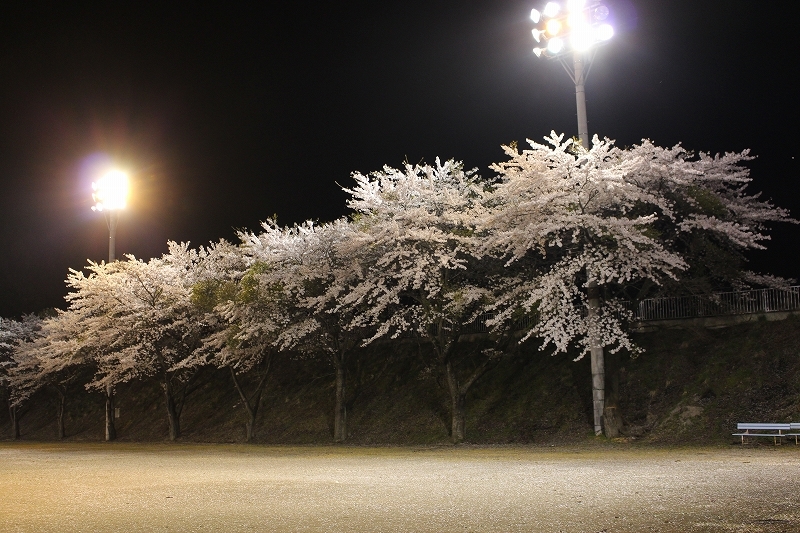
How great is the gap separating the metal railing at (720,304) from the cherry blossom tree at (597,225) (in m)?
2.89

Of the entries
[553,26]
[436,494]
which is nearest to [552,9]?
[553,26]

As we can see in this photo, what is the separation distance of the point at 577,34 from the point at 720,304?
1111 cm

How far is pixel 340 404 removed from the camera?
30453 millimetres

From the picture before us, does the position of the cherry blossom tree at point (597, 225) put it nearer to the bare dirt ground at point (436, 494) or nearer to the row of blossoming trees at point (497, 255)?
the row of blossoming trees at point (497, 255)

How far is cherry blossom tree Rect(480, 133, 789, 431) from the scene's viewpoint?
21219mm

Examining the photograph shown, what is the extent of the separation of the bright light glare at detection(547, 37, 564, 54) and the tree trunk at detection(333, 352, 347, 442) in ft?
46.7

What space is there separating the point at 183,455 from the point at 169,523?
16.6 metres

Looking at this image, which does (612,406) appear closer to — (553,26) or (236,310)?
(553,26)

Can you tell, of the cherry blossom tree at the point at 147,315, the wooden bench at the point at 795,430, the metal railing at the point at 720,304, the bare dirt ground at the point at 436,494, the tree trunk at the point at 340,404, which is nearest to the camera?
the bare dirt ground at the point at 436,494

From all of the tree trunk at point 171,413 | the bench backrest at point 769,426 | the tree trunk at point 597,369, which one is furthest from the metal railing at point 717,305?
the tree trunk at point 171,413

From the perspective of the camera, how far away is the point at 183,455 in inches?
999

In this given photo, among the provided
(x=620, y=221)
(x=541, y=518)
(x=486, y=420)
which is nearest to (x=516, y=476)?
(x=541, y=518)

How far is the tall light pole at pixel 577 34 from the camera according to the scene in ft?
75.0

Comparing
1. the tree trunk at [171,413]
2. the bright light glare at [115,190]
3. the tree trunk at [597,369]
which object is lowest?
the tree trunk at [171,413]
